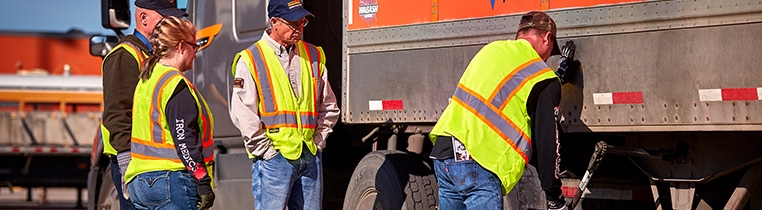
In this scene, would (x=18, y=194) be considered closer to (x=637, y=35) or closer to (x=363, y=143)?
(x=363, y=143)

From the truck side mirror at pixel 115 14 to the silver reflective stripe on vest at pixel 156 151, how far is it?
395 cm

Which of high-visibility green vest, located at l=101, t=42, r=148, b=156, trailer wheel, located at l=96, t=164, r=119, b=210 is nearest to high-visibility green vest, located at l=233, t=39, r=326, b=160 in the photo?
high-visibility green vest, located at l=101, t=42, r=148, b=156

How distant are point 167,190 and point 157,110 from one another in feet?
1.09

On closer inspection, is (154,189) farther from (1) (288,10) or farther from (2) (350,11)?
(2) (350,11)

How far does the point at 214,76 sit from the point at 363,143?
4.12ft

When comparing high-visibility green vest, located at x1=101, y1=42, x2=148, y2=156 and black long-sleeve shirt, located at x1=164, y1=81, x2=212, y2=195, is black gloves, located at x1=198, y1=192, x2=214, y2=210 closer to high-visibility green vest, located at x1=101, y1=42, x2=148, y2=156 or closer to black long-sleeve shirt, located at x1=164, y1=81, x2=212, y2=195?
black long-sleeve shirt, located at x1=164, y1=81, x2=212, y2=195

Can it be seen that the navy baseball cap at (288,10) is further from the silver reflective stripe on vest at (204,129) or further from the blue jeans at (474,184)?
the blue jeans at (474,184)

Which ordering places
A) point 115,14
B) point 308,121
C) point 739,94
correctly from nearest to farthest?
1. point 739,94
2. point 308,121
3. point 115,14

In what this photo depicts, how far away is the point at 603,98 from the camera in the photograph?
552cm

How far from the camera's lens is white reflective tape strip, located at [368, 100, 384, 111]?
6.85m

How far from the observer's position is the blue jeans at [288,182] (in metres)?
5.67

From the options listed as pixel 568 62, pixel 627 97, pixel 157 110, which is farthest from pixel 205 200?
pixel 627 97

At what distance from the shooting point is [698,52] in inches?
200

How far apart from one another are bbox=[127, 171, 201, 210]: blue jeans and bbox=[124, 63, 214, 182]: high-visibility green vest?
30 mm
